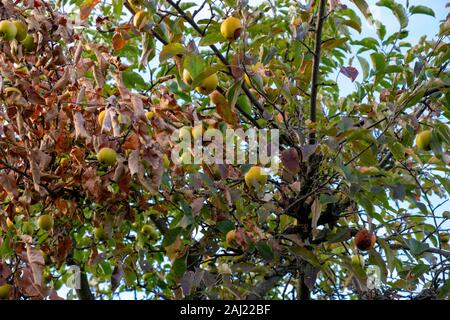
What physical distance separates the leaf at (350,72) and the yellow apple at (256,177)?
27.8 inches

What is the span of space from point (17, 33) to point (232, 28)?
0.80 metres

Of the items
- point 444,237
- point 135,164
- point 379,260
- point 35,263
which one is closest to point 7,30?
point 135,164

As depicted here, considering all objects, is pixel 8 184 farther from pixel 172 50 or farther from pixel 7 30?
pixel 172 50

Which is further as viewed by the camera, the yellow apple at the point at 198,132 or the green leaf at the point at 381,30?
the green leaf at the point at 381,30

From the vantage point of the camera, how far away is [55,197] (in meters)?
2.44

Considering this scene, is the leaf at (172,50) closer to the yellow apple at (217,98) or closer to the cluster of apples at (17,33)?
the yellow apple at (217,98)

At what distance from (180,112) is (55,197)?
584mm

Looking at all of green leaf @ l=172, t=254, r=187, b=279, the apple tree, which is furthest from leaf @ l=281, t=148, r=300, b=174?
green leaf @ l=172, t=254, r=187, b=279

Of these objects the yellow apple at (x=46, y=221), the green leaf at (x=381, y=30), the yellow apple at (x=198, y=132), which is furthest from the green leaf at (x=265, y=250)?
the green leaf at (x=381, y=30)

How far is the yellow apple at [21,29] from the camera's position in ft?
7.63

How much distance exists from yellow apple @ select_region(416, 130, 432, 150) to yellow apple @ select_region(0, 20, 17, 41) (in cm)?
149

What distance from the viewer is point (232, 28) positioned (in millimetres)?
2123

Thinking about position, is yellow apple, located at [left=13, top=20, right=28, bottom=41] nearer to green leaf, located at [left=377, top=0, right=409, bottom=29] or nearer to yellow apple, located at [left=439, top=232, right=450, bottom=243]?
green leaf, located at [left=377, top=0, right=409, bottom=29]

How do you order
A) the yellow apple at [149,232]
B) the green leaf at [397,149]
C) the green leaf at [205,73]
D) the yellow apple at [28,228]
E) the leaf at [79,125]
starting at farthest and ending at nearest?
the yellow apple at [149,232] < the yellow apple at [28,228] < the green leaf at [397,149] < the leaf at [79,125] < the green leaf at [205,73]
